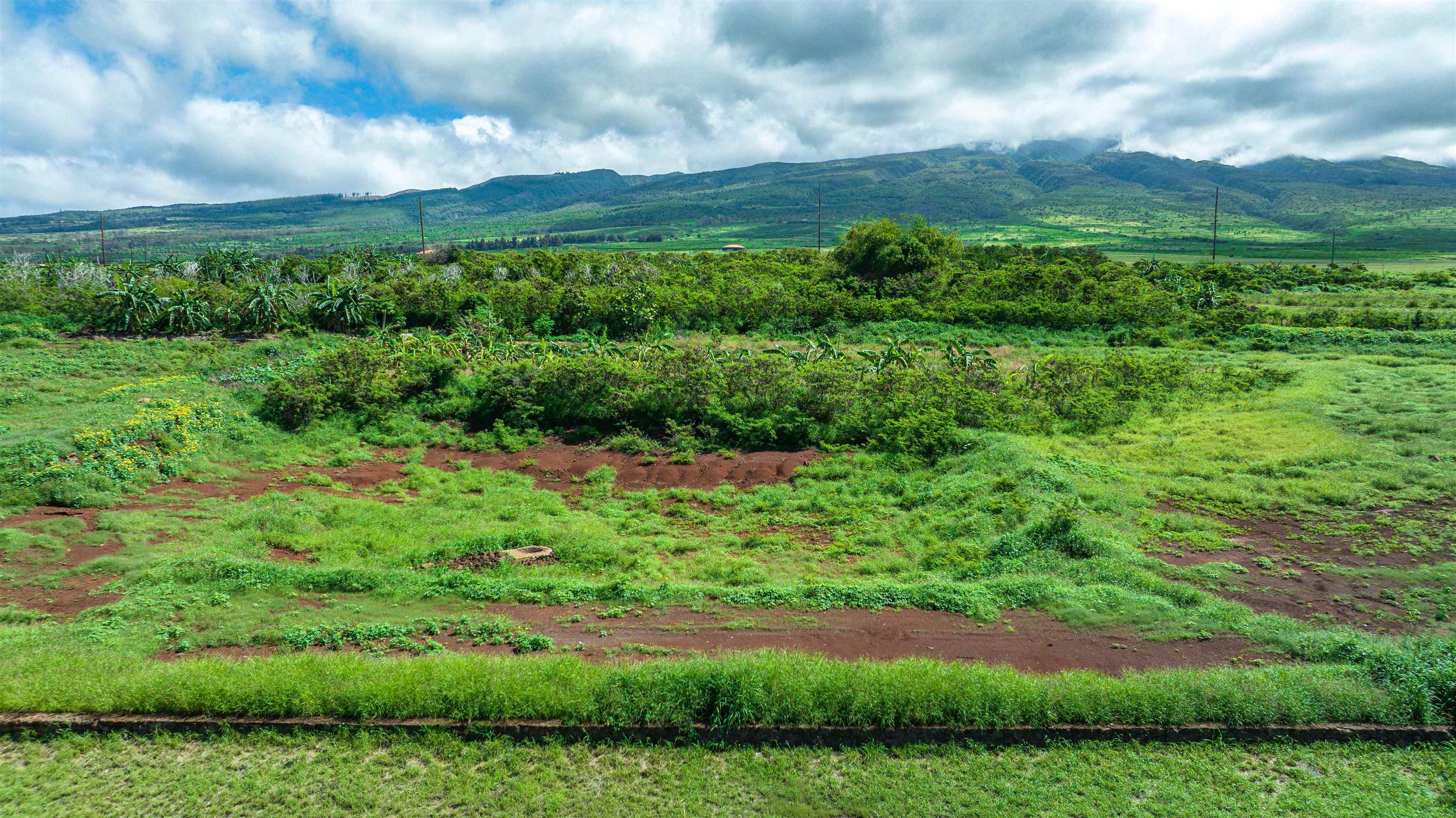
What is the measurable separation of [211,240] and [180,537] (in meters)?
162

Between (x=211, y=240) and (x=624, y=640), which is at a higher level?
(x=211, y=240)

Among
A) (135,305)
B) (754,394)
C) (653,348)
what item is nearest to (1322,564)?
(754,394)

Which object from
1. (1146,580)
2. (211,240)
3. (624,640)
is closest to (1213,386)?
(1146,580)

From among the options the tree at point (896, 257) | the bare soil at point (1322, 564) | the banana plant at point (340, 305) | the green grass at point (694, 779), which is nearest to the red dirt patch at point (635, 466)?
the bare soil at point (1322, 564)

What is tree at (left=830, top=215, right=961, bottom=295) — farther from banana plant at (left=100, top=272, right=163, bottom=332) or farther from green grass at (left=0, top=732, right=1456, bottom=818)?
banana plant at (left=100, top=272, right=163, bottom=332)

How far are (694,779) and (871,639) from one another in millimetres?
3106

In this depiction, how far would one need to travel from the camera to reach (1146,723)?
7004 mm

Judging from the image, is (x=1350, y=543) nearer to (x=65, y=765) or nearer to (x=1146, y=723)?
(x=1146, y=723)

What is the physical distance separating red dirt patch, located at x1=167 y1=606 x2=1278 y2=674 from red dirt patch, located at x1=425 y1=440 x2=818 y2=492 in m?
6.27

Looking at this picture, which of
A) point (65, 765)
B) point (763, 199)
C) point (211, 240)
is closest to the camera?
point (65, 765)

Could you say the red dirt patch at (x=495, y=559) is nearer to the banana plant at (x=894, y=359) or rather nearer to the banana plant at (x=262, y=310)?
the banana plant at (x=894, y=359)

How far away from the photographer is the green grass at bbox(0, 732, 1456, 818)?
6172 millimetres

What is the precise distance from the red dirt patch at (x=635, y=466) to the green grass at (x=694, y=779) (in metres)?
8.74

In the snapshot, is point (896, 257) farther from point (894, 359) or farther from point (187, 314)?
point (187, 314)
